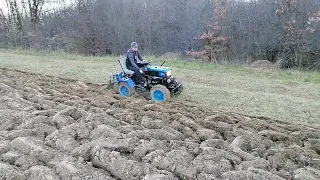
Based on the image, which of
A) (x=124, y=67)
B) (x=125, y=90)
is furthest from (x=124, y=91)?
(x=124, y=67)

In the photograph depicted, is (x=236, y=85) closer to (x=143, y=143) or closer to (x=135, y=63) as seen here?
(x=135, y=63)

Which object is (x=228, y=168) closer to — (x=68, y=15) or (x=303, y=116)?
(x=303, y=116)

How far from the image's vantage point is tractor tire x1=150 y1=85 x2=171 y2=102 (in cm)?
832

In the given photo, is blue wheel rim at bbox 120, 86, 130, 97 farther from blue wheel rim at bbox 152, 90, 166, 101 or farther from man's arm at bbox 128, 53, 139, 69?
blue wheel rim at bbox 152, 90, 166, 101

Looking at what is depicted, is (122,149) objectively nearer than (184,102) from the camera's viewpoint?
Yes

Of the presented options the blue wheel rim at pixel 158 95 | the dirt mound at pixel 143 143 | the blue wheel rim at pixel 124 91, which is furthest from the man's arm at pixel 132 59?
the dirt mound at pixel 143 143

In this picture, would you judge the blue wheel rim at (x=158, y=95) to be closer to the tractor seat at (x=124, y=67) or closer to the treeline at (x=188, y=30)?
the tractor seat at (x=124, y=67)

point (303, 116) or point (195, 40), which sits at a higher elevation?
point (195, 40)

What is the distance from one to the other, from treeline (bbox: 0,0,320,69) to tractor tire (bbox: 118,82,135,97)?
937 centimetres

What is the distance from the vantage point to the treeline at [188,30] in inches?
668

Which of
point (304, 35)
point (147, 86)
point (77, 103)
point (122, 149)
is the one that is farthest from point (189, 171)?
point (304, 35)

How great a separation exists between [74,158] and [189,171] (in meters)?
1.54

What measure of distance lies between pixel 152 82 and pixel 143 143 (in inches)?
149

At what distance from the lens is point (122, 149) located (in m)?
4.91
